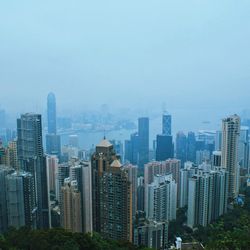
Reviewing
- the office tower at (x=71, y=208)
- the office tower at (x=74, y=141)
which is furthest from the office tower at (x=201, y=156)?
the office tower at (x=71, y=208)

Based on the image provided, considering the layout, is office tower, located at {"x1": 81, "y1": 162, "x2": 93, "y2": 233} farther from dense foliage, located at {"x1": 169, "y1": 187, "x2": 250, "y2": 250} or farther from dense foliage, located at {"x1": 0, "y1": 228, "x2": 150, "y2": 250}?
dense foliage, located at {"x1": 0, "y1": 228, "x2": 150, "y2": 250}

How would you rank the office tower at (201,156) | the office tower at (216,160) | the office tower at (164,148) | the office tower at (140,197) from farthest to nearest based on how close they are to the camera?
the office tower at (164,148), the office tower at (201,156), the office tower at (216,160), the office tower at (140,197)

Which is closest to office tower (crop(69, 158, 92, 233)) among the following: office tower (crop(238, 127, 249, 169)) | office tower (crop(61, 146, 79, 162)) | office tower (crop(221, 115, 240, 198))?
office tower (crop(61, 146, 79, 162))

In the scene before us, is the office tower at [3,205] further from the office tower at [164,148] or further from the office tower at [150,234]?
the office tower at [164,148]

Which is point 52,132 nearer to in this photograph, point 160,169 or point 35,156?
point 35,156

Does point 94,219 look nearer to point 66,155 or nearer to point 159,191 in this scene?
point 159,191

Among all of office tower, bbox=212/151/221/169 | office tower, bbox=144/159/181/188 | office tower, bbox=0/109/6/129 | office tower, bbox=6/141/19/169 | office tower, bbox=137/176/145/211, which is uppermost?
office tower, bbox=0/109/6/129
